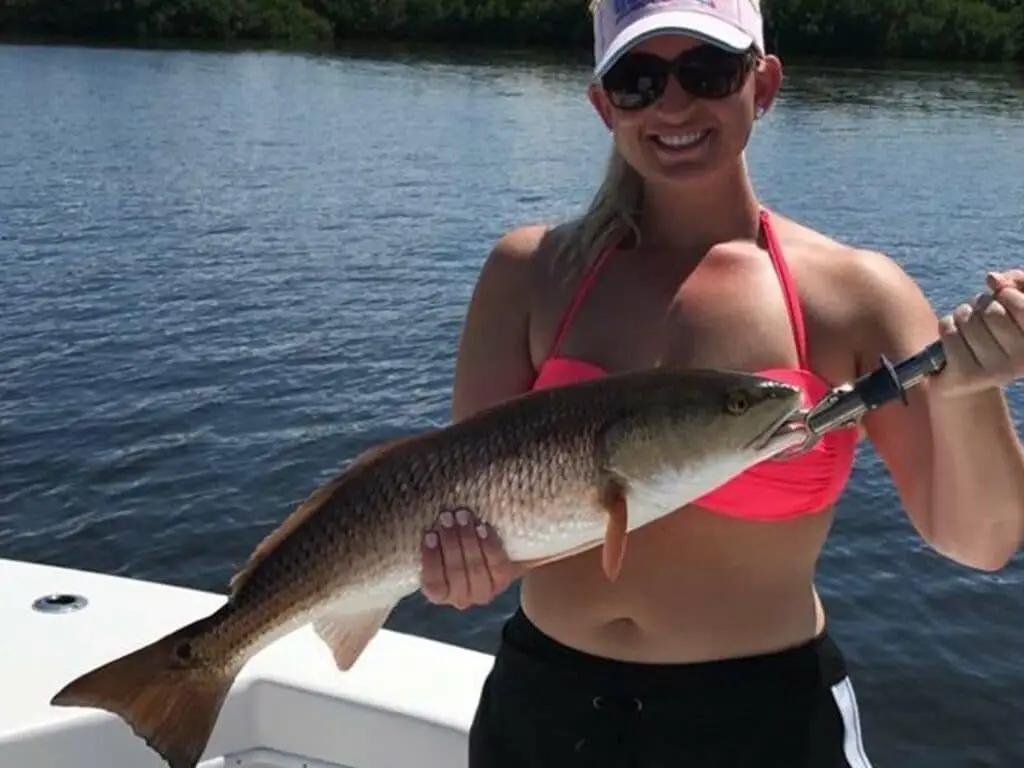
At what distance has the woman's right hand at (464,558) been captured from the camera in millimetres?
2529

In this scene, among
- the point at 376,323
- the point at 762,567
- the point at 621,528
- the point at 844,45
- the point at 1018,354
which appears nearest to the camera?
the point at 1018,354

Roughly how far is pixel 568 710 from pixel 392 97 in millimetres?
39768

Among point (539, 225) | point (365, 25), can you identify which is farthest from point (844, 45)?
point (539, 225)

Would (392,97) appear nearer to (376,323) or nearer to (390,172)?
(390,172)

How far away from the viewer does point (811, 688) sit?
2602mm

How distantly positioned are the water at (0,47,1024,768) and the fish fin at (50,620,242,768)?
3.16 metres

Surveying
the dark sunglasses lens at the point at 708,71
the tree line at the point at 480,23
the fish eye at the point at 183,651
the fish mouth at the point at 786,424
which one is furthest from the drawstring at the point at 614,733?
the tree line at the point at 480,23

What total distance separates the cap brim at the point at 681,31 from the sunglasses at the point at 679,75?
0.02 metres

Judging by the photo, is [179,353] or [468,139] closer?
[179,353]

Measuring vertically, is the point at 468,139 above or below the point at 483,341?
below

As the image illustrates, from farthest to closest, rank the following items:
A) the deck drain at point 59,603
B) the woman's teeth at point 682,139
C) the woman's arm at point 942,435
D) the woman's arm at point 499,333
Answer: the deck drain at point 59,603, the woman's arm at point 499,333, the woman's teeth at point 682,139, the woman's arm at point 942,435

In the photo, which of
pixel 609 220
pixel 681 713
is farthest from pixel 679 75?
pixel 681 713

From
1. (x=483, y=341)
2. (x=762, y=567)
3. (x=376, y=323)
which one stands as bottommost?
(x=376, y=323)

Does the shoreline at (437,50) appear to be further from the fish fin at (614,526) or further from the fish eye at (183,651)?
the fish fin at (614,526)
